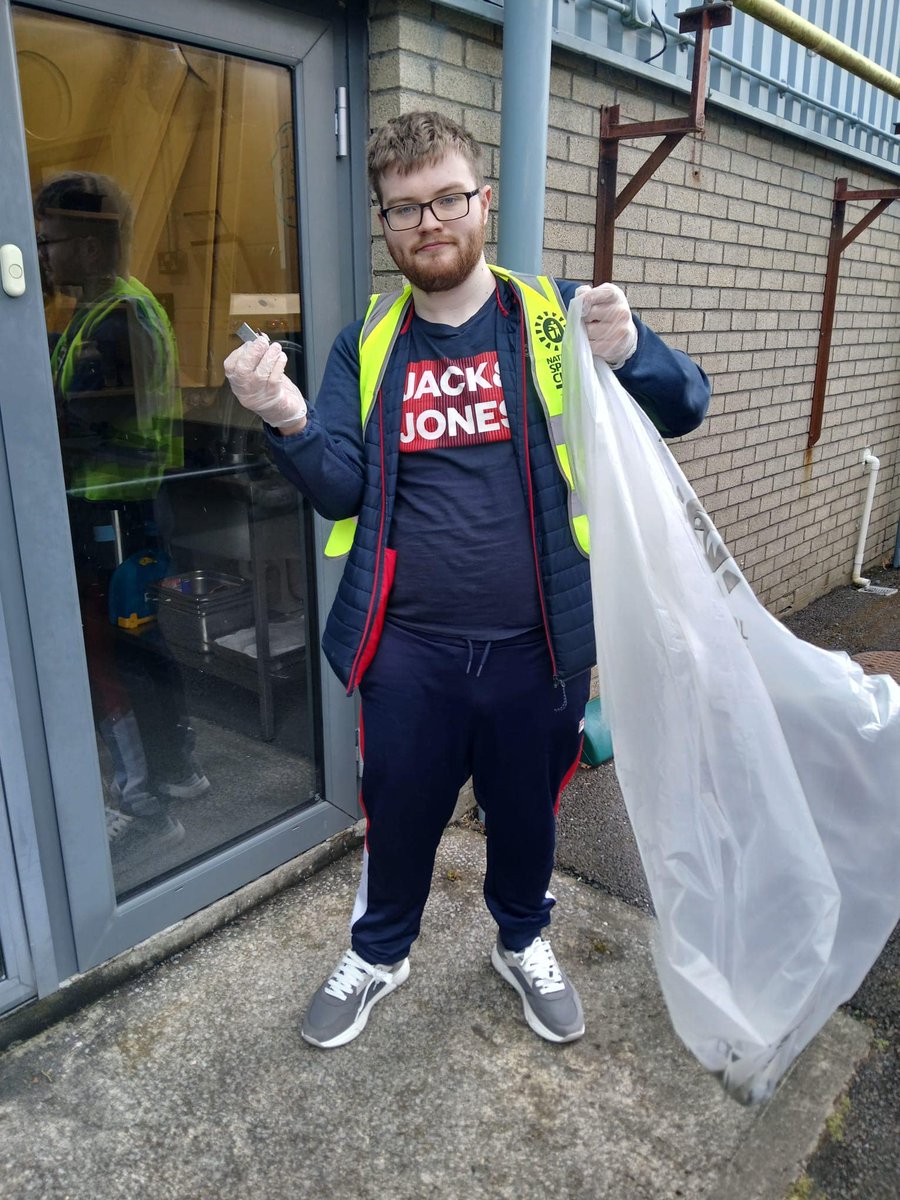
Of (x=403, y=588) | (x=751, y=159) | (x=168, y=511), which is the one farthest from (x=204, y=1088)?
(x=751, y=159)

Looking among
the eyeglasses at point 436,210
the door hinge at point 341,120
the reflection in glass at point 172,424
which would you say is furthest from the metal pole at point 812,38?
the eyeglasses at point 436,210

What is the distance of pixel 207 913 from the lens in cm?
264

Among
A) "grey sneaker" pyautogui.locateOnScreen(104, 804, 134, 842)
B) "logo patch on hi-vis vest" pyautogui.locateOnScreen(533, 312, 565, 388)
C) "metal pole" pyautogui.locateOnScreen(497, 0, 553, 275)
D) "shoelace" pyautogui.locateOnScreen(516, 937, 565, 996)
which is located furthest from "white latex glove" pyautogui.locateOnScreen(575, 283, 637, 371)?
"grey sneaker" pyautogui.locateOnScreen(104, 804, 134, 842)

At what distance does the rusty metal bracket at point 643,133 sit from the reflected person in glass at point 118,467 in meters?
1.64

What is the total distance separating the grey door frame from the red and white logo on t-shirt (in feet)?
2.36

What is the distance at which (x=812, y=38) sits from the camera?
11.1 feet

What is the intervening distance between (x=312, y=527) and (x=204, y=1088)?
4.82 feet

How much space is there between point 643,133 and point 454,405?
5.57ft

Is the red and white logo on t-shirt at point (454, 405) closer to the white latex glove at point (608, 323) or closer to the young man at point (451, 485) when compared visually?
the young man at point (451, 485)

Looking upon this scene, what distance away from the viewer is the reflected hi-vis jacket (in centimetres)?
Answer: 195

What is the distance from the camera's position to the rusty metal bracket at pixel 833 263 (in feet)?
15.8

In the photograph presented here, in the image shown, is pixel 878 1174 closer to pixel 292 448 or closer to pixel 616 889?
pixel 616 889

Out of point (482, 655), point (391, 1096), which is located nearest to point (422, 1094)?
point (391, 1096)

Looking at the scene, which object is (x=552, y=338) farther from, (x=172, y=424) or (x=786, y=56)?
(x=786, y=56)
